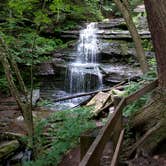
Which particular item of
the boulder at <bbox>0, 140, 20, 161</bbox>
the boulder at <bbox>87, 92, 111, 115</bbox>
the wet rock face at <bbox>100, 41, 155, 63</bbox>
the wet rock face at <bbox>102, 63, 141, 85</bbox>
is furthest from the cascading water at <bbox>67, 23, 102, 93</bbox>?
the boulder at <bbox>0, 140, 20, 161</bbox>

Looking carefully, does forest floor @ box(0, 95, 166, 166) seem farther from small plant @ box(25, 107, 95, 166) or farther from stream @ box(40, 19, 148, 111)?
stream @ box(40, 19, 148, 111)

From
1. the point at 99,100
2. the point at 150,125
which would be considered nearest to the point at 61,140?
the point at 150,125

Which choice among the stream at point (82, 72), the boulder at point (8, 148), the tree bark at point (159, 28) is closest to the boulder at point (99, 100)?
the stream at point (82, 72)

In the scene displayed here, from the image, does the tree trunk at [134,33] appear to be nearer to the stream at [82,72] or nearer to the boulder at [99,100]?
the boulder at [99,100]

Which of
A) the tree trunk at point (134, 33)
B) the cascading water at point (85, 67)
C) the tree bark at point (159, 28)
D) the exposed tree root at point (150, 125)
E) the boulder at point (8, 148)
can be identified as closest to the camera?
the exposed tree root at point (150, 125)

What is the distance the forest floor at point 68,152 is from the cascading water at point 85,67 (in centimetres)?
356

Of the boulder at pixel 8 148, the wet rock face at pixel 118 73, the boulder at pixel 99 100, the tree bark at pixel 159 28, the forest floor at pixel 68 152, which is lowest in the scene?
the boulder at pixel 8 148

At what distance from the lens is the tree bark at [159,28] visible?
499cm

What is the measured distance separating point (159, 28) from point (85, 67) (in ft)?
38.9

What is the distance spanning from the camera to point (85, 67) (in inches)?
663

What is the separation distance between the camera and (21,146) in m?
8.02

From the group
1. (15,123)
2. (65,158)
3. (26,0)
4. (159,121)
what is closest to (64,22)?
(15,123)

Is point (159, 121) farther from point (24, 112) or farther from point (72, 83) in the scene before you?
point (72, 83)

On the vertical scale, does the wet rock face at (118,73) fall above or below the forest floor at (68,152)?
above
